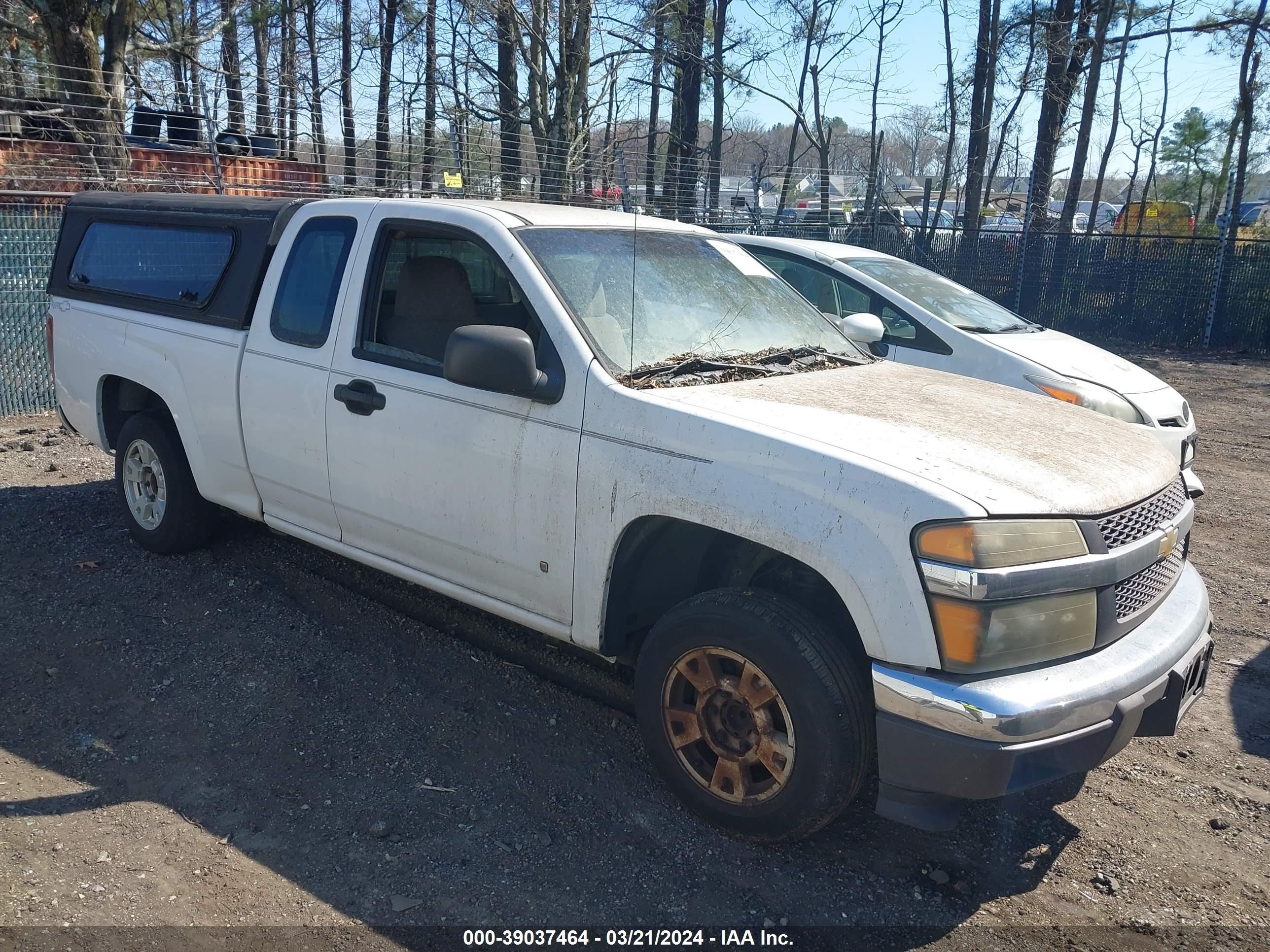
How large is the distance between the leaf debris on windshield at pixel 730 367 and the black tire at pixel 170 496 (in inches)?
114

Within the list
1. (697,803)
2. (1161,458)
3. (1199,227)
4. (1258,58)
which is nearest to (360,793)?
(697,803)

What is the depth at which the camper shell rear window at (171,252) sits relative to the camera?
494cm

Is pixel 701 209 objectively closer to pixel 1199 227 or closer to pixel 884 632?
pixel 1199 227

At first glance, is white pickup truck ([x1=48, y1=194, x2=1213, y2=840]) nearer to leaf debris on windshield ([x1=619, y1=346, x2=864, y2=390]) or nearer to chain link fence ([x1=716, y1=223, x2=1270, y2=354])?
leaf debris on windshield ([x1=619, y1=346, x2=864, y2=390])

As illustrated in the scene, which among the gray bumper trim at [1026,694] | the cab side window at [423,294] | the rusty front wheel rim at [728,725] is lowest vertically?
the rusty front wheel rim at [728,725]

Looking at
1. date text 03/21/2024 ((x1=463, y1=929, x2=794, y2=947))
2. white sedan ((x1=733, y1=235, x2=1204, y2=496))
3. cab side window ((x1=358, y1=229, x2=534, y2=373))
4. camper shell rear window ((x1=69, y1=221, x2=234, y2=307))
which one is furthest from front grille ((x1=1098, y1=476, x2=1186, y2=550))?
camper shell rear window ((x1=69, y1=221, x2=234, y2=307))

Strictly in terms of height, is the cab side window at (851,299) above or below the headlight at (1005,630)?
above

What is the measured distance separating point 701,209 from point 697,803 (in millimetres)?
15377

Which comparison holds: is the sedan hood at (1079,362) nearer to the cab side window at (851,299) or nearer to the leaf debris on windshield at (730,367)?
the cab side window at (851,299)

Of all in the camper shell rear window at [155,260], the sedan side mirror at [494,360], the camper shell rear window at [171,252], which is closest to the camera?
the sedan side mirror at [494,360]

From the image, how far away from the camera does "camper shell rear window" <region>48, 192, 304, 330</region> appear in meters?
4.94

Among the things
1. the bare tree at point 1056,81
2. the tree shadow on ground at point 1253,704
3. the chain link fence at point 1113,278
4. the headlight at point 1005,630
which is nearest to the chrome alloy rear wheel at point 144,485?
the headlight at point 1005,630

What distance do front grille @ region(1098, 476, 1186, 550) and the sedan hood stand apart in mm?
3754

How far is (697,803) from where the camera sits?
3.42 metres
